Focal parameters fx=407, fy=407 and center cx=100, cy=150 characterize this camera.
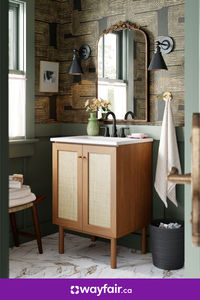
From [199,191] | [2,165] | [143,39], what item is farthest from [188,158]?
[143,39]

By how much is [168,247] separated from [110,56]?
5.87 feet

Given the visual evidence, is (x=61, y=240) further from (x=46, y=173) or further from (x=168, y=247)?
(x=168, y=247)

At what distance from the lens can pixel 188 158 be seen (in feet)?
4.31

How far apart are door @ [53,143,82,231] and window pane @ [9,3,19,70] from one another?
88cm

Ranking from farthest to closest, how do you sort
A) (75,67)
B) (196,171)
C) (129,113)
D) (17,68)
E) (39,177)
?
(39,177), (75,67), (17,68), (129,113), (196,171)

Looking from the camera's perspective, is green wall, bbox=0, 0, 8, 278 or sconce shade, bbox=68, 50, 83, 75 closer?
Result: green wall, bbox=0, 0, 8, 278

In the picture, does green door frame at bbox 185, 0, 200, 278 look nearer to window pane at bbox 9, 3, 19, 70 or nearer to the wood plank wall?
the wood plank wall

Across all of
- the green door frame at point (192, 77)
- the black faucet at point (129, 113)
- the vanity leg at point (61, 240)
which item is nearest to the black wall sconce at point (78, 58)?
the black faucet at point (129, 113)

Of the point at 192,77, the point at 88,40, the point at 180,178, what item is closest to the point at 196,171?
the point at 180,178

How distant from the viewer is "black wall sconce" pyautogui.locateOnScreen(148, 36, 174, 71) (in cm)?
331

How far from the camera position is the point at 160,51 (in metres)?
3.39

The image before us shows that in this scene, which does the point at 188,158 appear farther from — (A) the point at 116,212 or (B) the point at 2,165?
(A) the point at 116,212

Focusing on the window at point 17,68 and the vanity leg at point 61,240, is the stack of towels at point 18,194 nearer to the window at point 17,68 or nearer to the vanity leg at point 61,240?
the vanity leg at point 61,240

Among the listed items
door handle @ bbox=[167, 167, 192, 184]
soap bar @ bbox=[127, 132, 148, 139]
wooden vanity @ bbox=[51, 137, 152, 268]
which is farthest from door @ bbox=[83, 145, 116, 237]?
door handle @ bbox=[167, 167, 192, 184]
